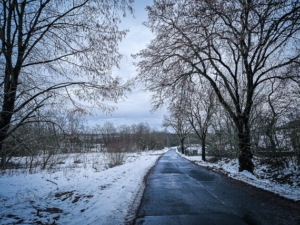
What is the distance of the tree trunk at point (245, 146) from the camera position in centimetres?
1122

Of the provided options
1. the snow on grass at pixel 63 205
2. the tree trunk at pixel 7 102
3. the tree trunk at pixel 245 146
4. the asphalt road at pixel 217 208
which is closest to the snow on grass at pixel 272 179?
the tree trunk at pixel 245 146

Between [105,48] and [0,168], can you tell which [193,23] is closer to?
[105,48]

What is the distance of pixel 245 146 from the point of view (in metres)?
11.1

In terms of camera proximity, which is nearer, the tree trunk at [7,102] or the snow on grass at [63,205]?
the snow on grass at [63,205]

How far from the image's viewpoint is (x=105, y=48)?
5441mm

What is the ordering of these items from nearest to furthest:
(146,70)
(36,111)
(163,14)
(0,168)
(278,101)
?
(36,111)
(163,14)
(146,70)
(0,168)
(278,101)

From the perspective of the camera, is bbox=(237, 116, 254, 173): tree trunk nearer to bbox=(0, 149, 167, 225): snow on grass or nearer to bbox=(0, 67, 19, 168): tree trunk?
bbox=(0, 149, 167, 225): snow on grass

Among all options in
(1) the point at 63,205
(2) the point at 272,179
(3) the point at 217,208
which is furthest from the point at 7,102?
(2) the point at 272,179

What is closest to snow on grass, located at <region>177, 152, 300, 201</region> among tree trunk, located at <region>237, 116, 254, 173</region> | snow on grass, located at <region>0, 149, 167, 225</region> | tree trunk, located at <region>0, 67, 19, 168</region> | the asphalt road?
tree trunk, located at <region>237, 116, 254, 173</region>

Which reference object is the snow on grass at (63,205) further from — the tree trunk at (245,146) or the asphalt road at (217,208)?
the tree trunk at (245,146)

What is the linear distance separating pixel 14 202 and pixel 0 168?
6720 mm

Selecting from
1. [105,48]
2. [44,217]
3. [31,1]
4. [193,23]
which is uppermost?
[193,23]

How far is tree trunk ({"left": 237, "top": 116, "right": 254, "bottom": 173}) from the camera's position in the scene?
1122cm

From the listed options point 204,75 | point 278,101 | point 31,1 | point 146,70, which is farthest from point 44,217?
point 278,101
